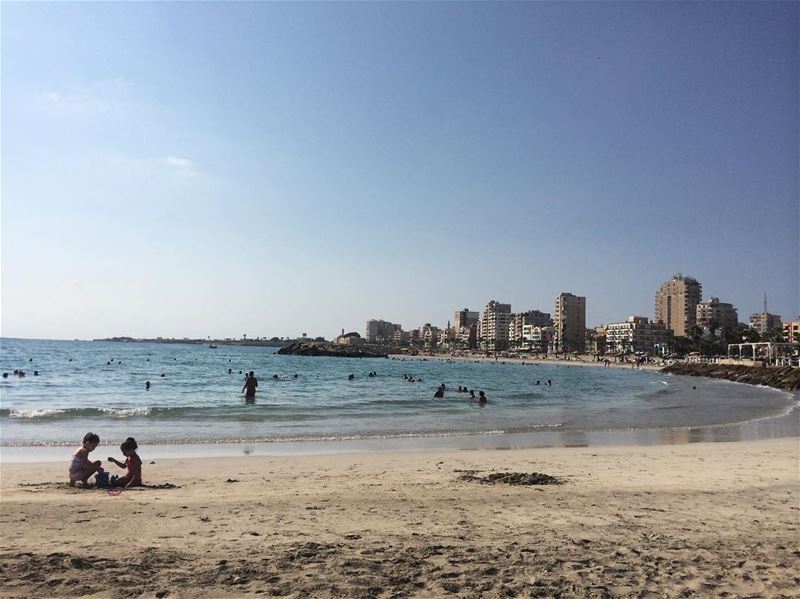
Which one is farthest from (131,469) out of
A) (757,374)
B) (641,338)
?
(641,338)

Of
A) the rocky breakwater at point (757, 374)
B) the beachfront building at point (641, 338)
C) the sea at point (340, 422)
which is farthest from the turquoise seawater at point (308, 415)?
the beachfront building at point (641, 338)

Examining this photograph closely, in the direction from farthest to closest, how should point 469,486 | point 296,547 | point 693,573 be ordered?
point 469,486 < point 296,547 < point 693,573

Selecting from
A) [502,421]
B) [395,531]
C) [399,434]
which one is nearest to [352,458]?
Answer: [399,434]

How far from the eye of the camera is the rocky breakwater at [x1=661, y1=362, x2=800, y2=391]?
2055 inches

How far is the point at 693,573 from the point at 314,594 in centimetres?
385

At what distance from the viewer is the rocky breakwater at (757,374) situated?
171 ft

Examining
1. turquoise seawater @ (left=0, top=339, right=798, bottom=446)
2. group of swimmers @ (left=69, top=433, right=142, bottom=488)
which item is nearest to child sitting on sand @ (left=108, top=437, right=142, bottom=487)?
group of swimmers @ (left=69, top=433, right=142, bottom=488)

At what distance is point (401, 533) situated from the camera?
283 inches

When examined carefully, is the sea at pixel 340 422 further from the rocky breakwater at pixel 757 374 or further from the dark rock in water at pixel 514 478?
the rocky breakwater at pixel 757 374

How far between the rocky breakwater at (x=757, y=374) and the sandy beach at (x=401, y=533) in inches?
1907

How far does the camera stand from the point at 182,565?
585 cm

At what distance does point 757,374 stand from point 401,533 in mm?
70393

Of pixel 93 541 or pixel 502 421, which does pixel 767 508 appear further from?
pixel 502 421

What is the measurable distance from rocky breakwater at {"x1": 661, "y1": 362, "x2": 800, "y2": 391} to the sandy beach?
4845cm
